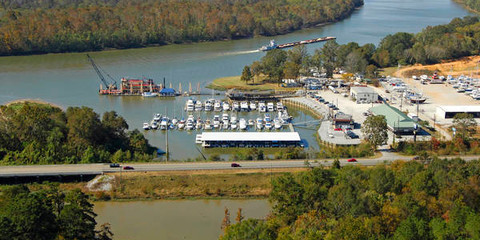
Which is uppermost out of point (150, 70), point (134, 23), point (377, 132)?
point (134, 23)

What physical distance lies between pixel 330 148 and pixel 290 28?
2676 cm

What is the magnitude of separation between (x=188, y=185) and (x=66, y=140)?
14.6 ft

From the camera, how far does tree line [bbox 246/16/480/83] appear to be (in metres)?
25.6

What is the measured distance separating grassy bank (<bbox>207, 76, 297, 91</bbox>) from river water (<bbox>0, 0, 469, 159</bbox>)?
26.0 inches

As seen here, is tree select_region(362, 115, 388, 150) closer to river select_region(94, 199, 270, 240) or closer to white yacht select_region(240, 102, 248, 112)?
river select_region(94, 199, 270, 240)

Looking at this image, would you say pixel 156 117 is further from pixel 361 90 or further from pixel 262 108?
pixel 361 90

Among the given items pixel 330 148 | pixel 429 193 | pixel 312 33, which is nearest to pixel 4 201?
pixel 429 193

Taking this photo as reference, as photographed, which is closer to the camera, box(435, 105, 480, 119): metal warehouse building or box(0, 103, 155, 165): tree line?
box(0, 103, 155, 165): tree line

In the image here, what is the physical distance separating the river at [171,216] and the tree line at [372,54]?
39.6ft

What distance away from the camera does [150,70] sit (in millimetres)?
28266

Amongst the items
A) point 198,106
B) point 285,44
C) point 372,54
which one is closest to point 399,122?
point 198,106

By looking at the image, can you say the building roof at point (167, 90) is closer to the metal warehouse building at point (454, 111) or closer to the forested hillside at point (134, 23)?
the metal warehouse building at point (454, 111)

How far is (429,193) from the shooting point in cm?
1177

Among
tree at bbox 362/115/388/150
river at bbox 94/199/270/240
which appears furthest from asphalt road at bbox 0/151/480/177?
river at bbox 94/199/270/240
